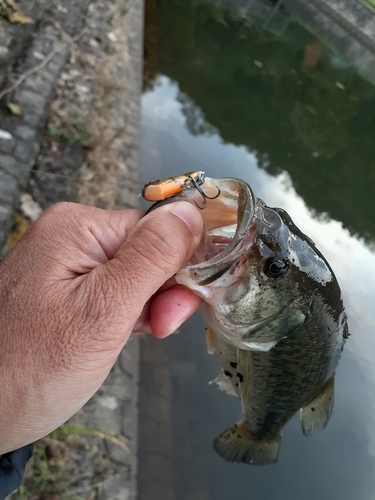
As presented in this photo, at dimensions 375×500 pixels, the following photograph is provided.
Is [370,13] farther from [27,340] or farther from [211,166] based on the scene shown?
[27,340]

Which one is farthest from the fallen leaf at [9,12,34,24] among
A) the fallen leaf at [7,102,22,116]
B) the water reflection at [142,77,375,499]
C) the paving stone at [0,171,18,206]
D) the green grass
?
the green grass

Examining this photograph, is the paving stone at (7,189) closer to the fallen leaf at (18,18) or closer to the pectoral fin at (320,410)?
the fallen leaf at (18,18)

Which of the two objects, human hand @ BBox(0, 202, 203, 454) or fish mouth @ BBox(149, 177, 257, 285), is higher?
fish mouth @ BBox(149, 177, 257, 285)

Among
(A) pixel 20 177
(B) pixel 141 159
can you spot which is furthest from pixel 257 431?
(B) pixel 141 159

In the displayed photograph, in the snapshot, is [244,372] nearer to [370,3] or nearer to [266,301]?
[266,301]

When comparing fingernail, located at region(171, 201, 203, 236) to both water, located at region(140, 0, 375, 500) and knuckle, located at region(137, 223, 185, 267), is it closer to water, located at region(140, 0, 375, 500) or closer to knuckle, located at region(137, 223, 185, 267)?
knuckle, located at region(137, 223, 185, 267)

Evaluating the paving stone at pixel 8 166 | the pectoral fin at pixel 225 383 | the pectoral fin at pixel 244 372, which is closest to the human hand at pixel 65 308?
the pectoral fin at pixel 244 372
